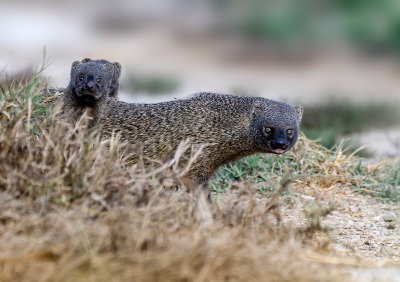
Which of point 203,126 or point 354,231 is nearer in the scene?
point 354,231

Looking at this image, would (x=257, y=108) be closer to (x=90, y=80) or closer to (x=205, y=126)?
(x=205, y=126)

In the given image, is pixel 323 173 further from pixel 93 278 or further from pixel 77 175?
pixel 93 278

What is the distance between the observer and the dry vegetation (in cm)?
217

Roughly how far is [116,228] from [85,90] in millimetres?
1865

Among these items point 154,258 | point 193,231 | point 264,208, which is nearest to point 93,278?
point 154,258

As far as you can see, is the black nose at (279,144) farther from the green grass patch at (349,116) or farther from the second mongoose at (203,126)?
the green grass patch at (349,116)

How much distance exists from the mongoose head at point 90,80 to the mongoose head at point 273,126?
3.37ft

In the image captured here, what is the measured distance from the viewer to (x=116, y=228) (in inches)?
90.2

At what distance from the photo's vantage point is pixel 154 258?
7.12ft

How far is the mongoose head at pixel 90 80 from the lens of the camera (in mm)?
4000

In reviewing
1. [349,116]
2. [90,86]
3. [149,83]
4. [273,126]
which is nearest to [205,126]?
[273,126]

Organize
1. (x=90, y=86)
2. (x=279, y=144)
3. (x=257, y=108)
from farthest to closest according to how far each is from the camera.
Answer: (x=257, y=108) < (x=90, y=86) < (x=279, y=144)

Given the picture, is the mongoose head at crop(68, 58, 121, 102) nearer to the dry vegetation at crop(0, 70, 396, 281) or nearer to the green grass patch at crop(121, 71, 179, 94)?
the dry vegetation at crop(0, 70, 396, 281)

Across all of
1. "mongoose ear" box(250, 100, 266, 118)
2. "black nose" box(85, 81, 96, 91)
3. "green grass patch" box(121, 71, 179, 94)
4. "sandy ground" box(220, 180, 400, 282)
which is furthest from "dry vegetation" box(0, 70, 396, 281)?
"green grass patch" box(121, 71, 179, 94)
